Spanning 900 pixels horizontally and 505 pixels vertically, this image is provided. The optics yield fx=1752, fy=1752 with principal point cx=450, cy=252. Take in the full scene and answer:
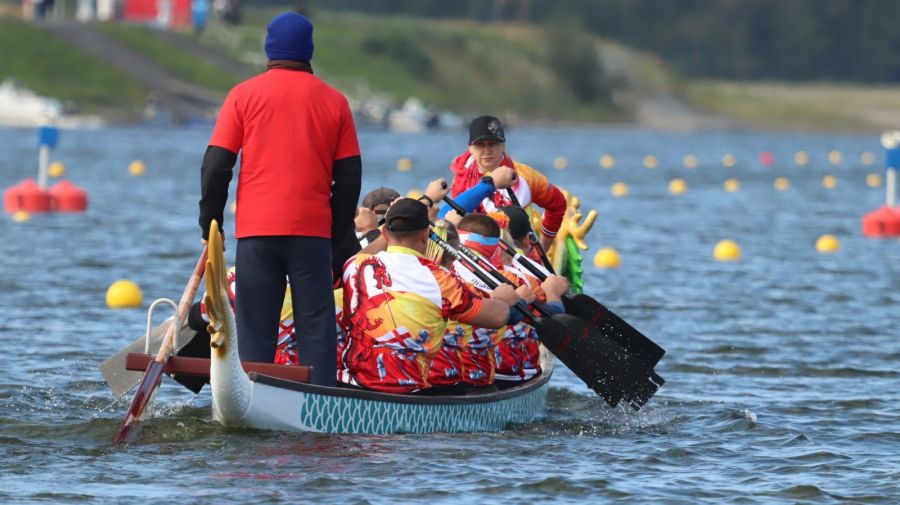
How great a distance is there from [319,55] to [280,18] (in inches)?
2768

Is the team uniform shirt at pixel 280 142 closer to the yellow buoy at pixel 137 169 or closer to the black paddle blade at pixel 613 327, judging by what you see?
the black paddle blade at pixel 613 327

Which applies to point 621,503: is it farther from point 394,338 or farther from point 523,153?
point 523,153

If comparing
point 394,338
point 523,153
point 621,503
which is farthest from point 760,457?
point 523,153

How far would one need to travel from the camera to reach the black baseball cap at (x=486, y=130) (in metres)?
12.5

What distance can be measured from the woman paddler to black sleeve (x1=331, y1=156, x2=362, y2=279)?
2610 mm

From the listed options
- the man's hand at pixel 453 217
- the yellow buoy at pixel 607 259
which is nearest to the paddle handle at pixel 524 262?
the man's hand at pixel 453 217

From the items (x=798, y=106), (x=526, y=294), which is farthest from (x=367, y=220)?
(x=798, y=106)

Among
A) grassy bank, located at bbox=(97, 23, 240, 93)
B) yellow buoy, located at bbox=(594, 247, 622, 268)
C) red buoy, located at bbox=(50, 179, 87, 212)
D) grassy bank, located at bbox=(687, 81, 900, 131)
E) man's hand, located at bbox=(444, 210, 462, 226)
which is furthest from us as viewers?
grassy bank, located at bbox=(687, 81, 900, 131)

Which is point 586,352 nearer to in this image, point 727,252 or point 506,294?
point 506,294

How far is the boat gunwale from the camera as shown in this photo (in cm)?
939

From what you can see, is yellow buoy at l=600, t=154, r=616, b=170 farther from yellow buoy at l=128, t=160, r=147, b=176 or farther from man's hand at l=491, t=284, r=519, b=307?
man's hand at l=491, t=284, r=519, b=307

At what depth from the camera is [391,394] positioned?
32.3 feet

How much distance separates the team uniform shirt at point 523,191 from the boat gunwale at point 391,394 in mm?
Result: 2160

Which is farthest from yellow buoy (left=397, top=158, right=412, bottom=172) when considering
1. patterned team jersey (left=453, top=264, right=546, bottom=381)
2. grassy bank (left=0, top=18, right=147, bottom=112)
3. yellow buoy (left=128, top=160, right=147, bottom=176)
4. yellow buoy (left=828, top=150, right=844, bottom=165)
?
patterned team jersey (left=453, top=264, right=546, bottom=381)
